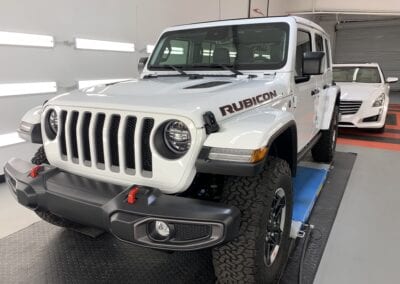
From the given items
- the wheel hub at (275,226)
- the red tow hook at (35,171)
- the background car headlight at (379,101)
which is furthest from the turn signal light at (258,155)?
the background car headlight at (379,101)

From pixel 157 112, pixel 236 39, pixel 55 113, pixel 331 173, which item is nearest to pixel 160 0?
pixel 236 39

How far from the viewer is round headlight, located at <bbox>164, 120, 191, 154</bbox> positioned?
1502mm

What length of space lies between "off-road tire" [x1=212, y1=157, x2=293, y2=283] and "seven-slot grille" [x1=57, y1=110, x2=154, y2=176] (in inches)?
16.8

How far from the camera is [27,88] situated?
3656 millimetres

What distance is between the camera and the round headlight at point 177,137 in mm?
1502

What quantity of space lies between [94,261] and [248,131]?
138 cm

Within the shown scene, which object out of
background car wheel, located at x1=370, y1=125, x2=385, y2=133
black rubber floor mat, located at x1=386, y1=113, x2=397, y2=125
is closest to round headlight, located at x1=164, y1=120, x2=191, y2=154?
background car wheel, located at x1=370, y1=125, x2=385, y2=133

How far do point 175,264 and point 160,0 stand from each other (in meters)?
4.44

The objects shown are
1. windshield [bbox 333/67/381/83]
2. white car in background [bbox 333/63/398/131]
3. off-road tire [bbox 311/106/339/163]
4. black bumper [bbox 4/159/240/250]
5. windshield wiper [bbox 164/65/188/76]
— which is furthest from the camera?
windshield [bbox 333/67/381/83]

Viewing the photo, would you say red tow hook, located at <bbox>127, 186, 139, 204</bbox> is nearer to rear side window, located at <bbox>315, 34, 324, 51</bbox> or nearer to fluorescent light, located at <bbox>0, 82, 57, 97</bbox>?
rear side window, located at <bbox>315, 34, 324, 51</bbox>

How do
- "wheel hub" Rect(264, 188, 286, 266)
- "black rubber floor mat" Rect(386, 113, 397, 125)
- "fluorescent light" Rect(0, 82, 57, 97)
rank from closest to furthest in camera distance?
1. "wheel hub" Rect(264, 188, 286, 266)
2. "fluorescent light" Rect(0, 82, 57, 97)
3. "black rubber floor mat" Rect(386, 113, 397, 125)

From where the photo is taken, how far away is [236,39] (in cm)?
265

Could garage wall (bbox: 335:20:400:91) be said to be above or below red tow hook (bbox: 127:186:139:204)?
above

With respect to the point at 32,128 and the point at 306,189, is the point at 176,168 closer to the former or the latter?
the point at 32,128
